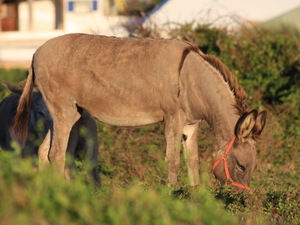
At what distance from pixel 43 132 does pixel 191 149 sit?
210 cm

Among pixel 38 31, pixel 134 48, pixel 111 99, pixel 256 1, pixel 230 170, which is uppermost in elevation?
pixel 134 48

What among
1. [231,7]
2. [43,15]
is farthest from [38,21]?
[231,7]

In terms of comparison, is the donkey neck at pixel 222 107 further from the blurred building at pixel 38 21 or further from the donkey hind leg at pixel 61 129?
the blurred building at pixel 38 21

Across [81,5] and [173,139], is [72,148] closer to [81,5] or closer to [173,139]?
[173,139]

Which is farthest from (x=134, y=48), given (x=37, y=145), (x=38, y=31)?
(x=38, y=31)

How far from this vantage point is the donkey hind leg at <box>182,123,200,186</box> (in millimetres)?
8914

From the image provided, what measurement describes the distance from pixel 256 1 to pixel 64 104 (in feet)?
63.8

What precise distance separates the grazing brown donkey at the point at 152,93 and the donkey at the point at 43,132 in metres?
0.61

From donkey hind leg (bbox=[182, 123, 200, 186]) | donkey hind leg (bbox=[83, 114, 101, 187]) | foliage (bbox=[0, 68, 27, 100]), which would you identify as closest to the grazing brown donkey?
donkey hind leg (bbox=[182, 123, 200, 186])

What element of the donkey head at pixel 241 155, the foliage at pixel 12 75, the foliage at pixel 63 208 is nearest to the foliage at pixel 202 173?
the foliage at pixel 63 208

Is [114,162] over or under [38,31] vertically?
over

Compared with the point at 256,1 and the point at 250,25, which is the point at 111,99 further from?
the point at 256,1

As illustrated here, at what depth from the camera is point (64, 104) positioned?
8.75 metres

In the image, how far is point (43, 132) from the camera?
981cm
